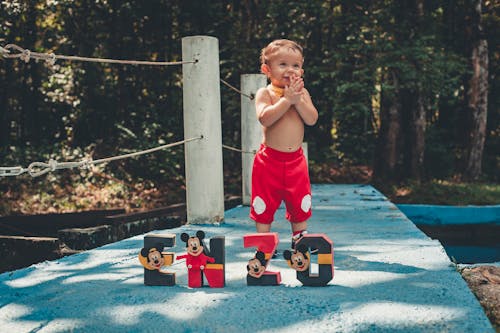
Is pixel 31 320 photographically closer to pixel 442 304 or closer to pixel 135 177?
pixel 442 304

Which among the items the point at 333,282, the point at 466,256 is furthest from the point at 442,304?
the point at 466,256

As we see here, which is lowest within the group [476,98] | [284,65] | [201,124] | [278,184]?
[278,184]

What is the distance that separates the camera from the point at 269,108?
233cm

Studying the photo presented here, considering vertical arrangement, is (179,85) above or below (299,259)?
above

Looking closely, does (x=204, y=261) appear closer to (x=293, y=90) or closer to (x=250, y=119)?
(x=293, y=90)

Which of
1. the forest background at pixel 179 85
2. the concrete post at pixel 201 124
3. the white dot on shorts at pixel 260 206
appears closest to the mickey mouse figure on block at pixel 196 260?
the white dot on shorts at pixel 260 206

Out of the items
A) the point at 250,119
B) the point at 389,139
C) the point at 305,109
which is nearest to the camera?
the point at 305,109

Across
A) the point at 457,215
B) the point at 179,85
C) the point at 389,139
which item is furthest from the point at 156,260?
the point at 179,85

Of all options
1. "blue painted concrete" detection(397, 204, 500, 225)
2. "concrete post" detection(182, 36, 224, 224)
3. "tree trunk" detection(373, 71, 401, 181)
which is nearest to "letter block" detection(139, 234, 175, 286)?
"concrete post" detection(182, 36, 224, 224)

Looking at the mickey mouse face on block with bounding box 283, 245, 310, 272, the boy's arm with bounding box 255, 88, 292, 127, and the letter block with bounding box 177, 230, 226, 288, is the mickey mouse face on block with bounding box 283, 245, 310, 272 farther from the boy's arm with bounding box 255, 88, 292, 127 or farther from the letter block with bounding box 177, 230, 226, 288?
the boy's arm with bounding box 255, 88, 292, 127

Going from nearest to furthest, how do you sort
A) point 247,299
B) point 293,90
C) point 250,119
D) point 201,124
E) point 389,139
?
point 247,299, point 293,90, point 201,124, point 250,119, point 389,139

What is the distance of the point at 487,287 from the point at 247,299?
0.95 meters

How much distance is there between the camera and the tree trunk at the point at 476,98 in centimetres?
1065

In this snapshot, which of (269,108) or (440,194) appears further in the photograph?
(440,194)
